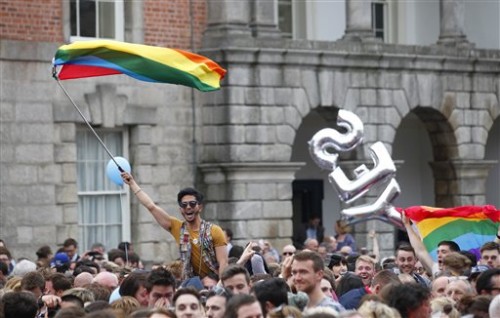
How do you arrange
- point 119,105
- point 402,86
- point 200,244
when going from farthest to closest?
point 402,86 → point 119,105 → point 200,244

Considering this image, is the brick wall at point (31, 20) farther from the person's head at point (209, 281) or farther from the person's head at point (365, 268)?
the person's head at point (209, 281)

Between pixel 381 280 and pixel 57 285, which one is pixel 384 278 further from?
pixel 57 285

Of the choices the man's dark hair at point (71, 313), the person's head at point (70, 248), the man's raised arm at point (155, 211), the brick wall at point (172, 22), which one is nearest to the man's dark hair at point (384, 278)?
the man's raised arm at point (155, 211)

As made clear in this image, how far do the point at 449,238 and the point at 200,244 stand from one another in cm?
552

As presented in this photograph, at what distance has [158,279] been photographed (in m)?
15.3

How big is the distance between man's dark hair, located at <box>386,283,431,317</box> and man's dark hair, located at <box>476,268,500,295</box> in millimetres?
1823

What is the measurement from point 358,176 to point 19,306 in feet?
43.1

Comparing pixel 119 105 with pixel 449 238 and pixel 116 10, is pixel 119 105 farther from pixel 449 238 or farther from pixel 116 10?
pixel 449 238

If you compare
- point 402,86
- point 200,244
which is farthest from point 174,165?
point 200,244

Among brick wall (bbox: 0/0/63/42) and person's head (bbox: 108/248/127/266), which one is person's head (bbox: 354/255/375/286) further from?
brick wall (bbox: 0/0/63/42)

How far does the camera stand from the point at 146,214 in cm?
3184

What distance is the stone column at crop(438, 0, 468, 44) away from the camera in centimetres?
3684

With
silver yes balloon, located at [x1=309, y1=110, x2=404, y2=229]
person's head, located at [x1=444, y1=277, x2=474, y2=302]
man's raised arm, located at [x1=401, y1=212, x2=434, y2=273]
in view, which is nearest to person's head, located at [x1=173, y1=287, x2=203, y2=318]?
person's head, located at [x1=444, y1=277, x2=474, y2=302]

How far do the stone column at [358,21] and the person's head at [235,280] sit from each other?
2036cm
